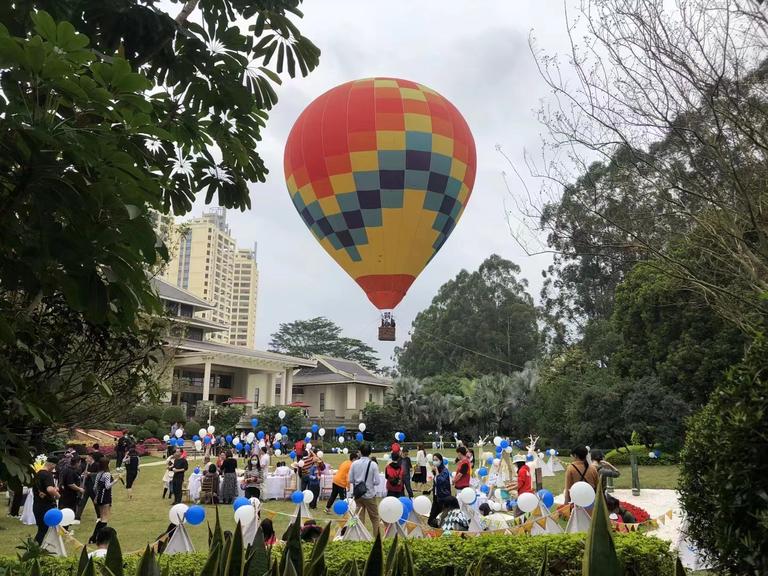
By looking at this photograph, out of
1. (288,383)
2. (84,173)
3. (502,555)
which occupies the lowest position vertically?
(502,555)

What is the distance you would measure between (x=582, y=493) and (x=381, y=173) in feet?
36.3

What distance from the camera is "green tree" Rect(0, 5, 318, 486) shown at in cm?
252

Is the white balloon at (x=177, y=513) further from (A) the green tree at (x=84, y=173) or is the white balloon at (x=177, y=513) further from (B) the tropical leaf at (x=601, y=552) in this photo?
(B) the tropical leaf at (x=601, y=552)

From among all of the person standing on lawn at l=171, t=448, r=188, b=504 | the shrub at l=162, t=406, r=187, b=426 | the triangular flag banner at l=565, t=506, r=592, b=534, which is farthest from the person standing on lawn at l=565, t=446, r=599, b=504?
the shrub at l=162, t=406, r=187, b=426

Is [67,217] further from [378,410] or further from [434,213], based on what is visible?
[378,410]

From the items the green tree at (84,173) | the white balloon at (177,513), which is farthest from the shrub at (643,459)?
the green tree at (84,173)

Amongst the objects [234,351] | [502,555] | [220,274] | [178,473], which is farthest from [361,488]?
[220,274]

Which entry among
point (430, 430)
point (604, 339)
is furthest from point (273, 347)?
point (604, 339)

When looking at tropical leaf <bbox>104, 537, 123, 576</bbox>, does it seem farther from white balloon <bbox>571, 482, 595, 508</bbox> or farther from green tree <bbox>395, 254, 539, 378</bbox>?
green tree <bbox>395, 254, 539, 378</bbox>

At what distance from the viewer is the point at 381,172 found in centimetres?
1669

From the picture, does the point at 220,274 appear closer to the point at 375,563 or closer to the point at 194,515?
the point at 194,515

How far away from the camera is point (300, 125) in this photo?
17.5 m

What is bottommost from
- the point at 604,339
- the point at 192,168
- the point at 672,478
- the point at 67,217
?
the point at 672,478

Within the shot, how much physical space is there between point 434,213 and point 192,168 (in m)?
12.6
